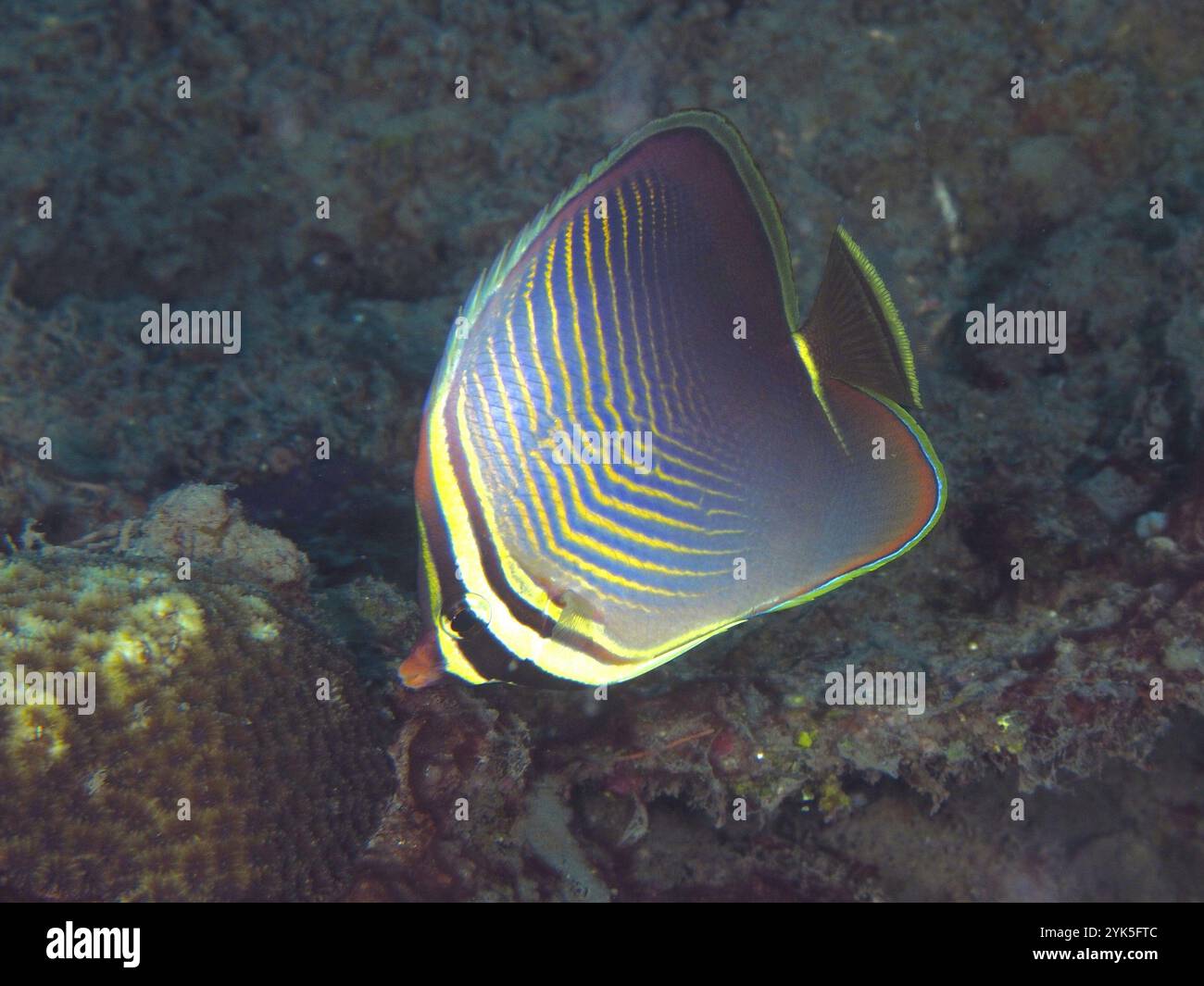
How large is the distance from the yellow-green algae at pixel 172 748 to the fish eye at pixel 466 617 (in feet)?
2.88

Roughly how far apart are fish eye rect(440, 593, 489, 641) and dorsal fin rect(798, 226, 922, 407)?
1001mm

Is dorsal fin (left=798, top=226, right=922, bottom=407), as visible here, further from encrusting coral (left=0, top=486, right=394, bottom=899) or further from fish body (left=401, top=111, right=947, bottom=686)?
encrusting coral (left=0, top=486, right=394, bottom=899)

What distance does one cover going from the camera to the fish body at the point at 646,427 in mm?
1649

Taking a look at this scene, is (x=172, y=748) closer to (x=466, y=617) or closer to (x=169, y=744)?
(x=169, y=744)

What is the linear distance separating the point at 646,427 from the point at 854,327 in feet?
2.05

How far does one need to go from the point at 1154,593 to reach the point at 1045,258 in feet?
8.18

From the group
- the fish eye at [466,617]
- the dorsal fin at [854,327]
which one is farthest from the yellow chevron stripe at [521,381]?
the dorsal fin at [854,327]

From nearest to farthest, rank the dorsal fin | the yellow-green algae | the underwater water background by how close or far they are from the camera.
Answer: the dorsal fin < the yellow-green algae < the underwater water background

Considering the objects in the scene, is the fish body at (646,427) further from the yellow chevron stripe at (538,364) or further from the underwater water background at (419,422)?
the underwater water background at (419,422)

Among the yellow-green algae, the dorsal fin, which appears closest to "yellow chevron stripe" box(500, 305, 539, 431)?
the dorsal fin

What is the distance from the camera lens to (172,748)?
6.79 ft

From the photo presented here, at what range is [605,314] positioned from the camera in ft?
5.47

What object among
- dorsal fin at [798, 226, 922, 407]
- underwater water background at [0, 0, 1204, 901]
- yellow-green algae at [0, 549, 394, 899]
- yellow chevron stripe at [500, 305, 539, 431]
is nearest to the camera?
yellow chevron stripe at [500, 305, 539, 431]

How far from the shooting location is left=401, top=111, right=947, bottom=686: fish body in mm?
1649
